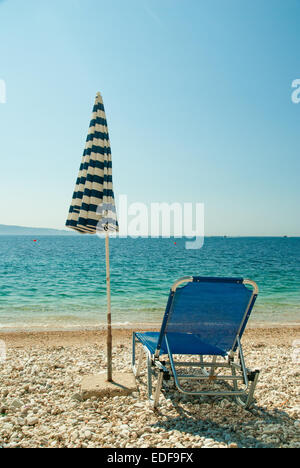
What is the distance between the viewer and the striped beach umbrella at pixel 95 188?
12.2 ft

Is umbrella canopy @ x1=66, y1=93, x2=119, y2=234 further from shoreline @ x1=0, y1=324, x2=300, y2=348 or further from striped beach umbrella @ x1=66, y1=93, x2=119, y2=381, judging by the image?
shoreline @ x1=0, y1=324, x2=300, y2=348

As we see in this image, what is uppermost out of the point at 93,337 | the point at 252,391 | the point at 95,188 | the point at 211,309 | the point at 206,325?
the point at 95,188

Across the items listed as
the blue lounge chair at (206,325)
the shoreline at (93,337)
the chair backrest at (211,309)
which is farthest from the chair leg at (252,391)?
the shoreline at (93,337)

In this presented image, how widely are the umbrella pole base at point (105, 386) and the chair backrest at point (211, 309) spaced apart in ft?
2.79

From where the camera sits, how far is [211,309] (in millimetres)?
3480

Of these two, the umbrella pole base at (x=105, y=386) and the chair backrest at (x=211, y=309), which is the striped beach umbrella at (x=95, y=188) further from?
the chair backrest at (x=211, y=309)

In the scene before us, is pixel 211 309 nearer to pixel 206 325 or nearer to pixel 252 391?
pixel 206 325

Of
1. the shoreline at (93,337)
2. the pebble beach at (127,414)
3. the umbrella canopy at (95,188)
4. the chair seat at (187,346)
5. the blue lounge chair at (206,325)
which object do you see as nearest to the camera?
the pebble beach at (127,414)

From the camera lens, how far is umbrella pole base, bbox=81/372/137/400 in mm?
3768

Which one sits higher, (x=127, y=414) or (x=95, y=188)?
(x=95, y=188)

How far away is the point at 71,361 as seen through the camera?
207 inches

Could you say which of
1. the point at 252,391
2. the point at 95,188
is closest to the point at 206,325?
the point at 252,391
